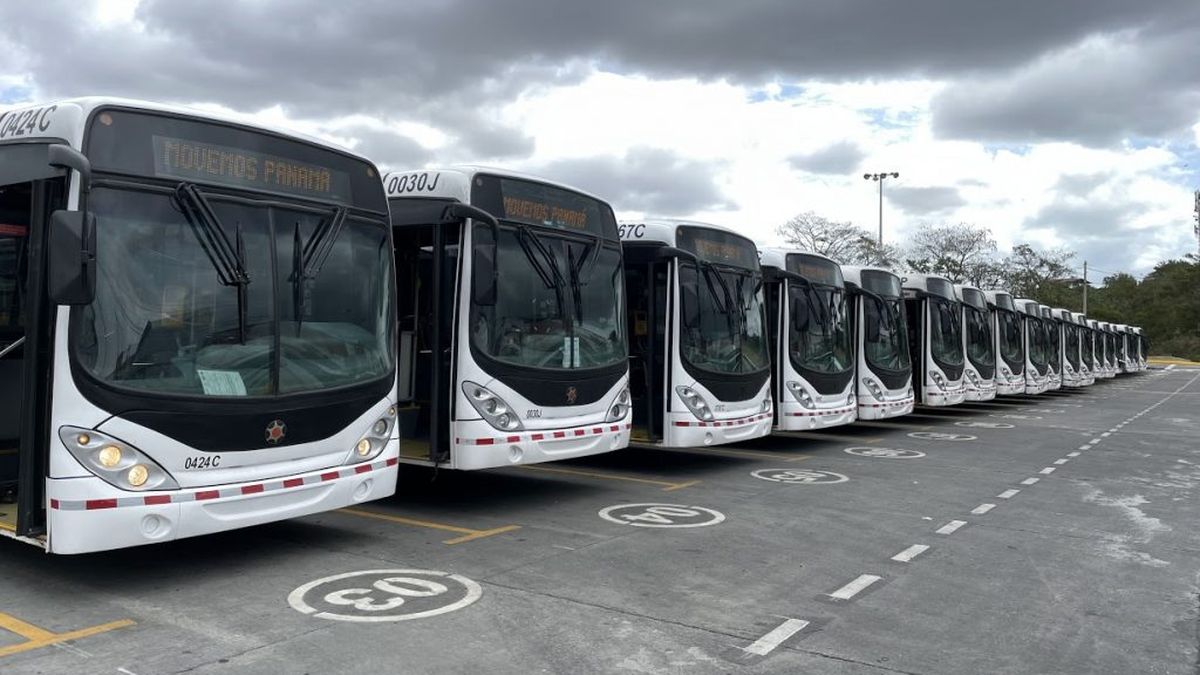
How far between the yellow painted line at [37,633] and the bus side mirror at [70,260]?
1761 millimetres

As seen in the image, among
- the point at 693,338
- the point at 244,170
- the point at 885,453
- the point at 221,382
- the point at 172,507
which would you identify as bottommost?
the point at 885,453

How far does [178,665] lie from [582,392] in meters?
4.93

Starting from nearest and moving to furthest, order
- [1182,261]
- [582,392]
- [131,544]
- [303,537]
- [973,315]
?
[131,544]
[303,537]
[582,392]
[973,315]
[1182,261]

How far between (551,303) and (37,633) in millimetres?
4911

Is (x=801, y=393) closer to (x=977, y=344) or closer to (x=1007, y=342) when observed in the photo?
(x=977, y=344)

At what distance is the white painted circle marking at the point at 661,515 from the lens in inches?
323

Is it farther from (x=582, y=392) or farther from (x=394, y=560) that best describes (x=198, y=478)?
(x=582, y=392)

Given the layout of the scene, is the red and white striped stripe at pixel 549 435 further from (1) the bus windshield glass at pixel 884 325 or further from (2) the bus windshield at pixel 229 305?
(1) the bus windshield glass at pixel 884 325

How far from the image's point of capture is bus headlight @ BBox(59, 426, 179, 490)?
17.1 ft

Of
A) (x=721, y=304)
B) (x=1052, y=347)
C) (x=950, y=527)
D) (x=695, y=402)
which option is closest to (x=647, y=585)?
(x=950, y=527)

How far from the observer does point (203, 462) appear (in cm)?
566

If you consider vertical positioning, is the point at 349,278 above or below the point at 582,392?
above

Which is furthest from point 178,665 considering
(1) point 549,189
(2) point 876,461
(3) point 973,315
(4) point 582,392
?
(3) point 973,315

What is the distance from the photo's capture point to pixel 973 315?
21.5m
